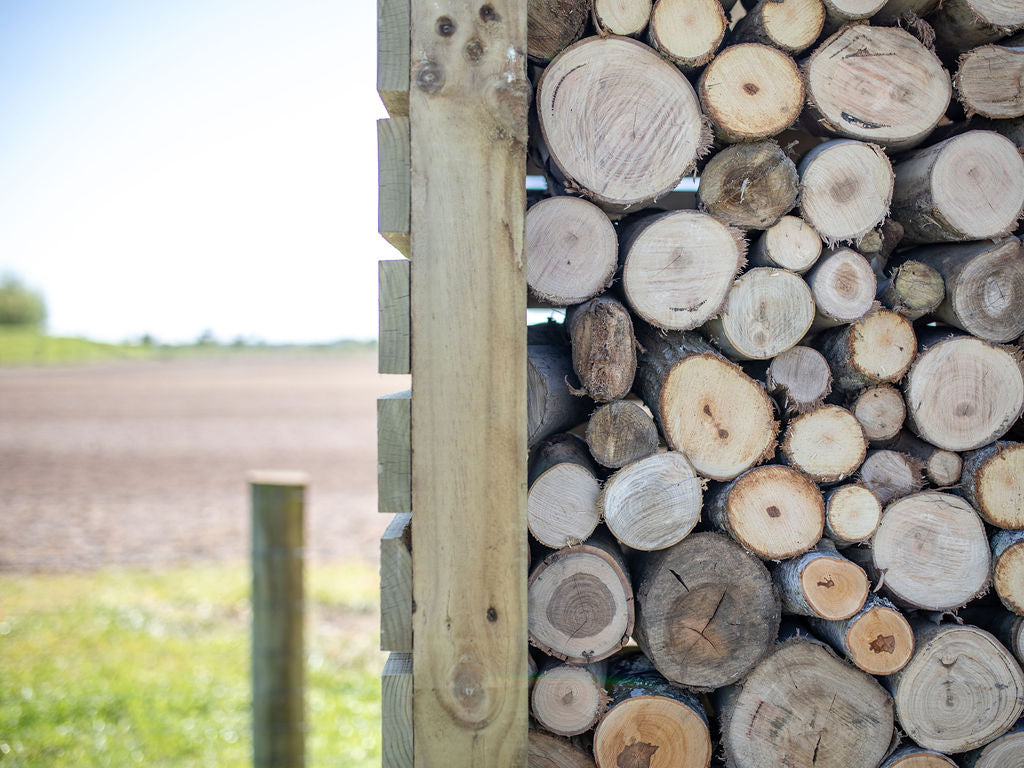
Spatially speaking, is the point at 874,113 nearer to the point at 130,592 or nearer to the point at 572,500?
the point at 572,500

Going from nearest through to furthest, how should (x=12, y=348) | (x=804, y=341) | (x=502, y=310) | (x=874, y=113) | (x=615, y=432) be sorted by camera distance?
(x=502, y=310), (x=615, y=432), (x=874, y=113), (x=804, y=341), (x=12, y=348)

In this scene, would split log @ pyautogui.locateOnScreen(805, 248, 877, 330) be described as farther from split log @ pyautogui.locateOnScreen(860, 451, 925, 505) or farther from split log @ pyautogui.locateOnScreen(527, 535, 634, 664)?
split log @ pyautogui.locateOnScreen(527, 535, 634, 664)

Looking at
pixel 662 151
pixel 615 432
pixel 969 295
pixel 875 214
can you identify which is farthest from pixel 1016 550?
pixel 662 151

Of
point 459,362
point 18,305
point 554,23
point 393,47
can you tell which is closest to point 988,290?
point 554,23

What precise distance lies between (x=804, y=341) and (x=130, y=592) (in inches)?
218

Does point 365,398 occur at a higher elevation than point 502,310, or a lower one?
lower

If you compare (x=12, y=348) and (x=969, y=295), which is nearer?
(x=969, y=295)

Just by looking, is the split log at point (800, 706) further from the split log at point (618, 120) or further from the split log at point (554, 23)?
the split log at point (554, 23)

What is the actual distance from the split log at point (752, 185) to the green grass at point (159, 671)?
9.48 ft

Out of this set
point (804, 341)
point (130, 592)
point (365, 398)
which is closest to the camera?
point (804, 341)

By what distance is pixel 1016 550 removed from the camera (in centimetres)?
189

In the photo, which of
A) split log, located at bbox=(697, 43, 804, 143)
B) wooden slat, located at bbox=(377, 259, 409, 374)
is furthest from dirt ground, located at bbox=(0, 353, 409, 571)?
split log, located at bbox=(697, 43, 804, 143)

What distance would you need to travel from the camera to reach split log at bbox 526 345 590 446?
72.2 inches

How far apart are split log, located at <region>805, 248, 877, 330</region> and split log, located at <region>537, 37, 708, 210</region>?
18.7 inches
